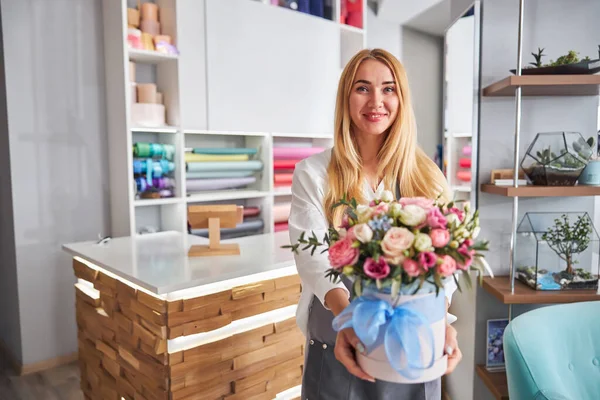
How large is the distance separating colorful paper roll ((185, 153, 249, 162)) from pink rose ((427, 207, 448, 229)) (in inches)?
101

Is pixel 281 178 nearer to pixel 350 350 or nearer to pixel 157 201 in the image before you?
pixel 157 201

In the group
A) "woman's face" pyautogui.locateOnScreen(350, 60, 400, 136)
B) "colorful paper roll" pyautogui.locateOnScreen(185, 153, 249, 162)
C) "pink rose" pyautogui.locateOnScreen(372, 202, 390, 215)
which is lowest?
"pink rose" pyautogui.locateOnScreen(372, 202, 390, 215)

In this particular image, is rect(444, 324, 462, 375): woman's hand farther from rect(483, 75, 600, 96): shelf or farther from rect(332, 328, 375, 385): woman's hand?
rect(483, 75, 600, 96): shelf

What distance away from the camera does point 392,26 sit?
4.81 m

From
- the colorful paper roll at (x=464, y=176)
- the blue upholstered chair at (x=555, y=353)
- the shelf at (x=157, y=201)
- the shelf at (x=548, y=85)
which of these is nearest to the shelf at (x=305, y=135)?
the shelf at (x=157, y=201)

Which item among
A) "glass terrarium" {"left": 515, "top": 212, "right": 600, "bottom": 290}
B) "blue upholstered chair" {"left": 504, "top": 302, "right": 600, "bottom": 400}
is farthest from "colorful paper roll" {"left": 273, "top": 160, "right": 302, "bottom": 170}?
"blue upholstered chair" {"left": 504, "top": 302, "right": 600, "bottom": 400}

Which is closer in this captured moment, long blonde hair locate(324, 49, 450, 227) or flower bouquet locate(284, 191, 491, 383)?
flower bouquet locate(284, 191, 491, 383)

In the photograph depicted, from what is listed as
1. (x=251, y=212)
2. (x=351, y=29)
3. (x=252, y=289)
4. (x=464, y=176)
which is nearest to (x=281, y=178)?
(x=251, y=212)

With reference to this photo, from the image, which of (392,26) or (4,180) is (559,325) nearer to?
(4,180)

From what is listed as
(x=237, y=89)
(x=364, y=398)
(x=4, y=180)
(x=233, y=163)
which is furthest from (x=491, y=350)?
(x=4, y=180)

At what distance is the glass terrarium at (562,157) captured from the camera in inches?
76.0

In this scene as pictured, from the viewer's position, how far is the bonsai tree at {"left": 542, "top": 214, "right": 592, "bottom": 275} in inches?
78.7

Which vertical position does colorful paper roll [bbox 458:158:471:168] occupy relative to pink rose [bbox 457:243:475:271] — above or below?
above

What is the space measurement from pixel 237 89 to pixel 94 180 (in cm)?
116
